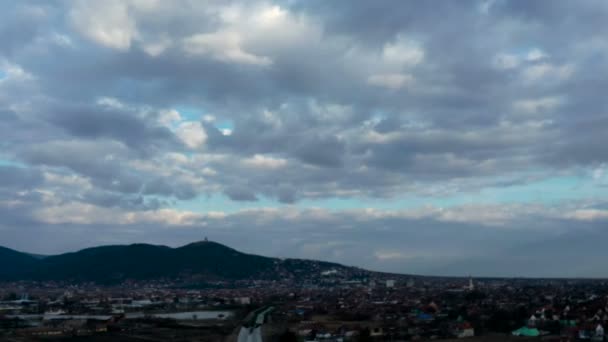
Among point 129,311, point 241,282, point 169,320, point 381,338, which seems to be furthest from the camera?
point 241,282

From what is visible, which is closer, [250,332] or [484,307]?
[250,332]

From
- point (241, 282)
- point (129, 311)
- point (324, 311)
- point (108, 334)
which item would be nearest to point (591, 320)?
point (324, 311)

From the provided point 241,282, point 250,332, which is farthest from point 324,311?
point 241,282

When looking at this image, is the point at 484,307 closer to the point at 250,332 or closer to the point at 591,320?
the point at 591,320

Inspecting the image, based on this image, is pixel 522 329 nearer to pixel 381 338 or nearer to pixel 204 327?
pixel 381 338

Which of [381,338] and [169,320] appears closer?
[381,338]

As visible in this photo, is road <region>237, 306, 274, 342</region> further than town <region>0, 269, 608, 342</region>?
No

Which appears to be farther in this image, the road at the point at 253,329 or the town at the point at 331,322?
the town at the point at 331,322

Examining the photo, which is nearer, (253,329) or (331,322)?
(253,329)

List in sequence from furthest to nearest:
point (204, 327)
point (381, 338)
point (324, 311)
→ 1. point (324, 311)
2. point (204, 327)
3. point (381, 338)
